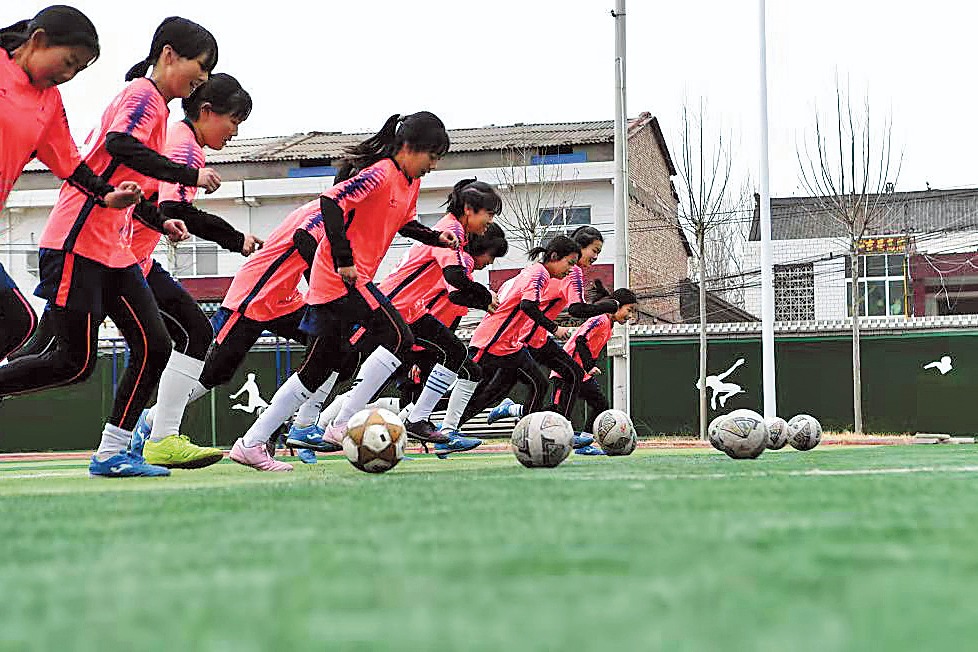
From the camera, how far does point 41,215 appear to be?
122 ft

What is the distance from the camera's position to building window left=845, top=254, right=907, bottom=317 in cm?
3750

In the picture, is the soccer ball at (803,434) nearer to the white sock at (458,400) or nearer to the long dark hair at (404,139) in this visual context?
the white sock at (458,400)

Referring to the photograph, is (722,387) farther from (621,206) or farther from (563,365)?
(563,365)

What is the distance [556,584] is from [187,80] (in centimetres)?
498

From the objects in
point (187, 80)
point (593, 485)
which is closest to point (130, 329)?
point (187, 80)

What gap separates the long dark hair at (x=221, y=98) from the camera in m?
7.29

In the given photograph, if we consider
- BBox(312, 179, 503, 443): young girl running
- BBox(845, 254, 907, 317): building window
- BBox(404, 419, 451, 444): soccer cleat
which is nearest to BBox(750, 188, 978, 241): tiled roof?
BBox(845, 254, 907, 317): building window

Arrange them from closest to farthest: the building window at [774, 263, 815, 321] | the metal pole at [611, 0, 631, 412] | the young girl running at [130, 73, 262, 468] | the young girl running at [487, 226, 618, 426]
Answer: the young girl running at [130, 73, 262, 468] < the young girl running at [487, 226, 618, 426] < the metal pole at [611, 0, 631, 412] < the building window at [774, 263, 815, 321]

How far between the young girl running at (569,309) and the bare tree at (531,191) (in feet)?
69.3

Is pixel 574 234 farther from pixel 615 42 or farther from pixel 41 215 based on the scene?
pixel 41 215

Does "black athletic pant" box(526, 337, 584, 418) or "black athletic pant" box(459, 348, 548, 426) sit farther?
"black athletic pant" box(526, 337, 584, 418)

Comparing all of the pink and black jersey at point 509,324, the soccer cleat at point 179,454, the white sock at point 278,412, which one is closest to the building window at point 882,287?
the pink and black jersey at point 509,324

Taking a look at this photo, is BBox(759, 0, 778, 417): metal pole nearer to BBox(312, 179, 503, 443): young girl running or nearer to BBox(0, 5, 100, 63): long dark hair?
BBox(312, 179, 503, 443): young girl running

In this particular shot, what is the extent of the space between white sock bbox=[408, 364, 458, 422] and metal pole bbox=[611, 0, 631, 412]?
803 centimetres
